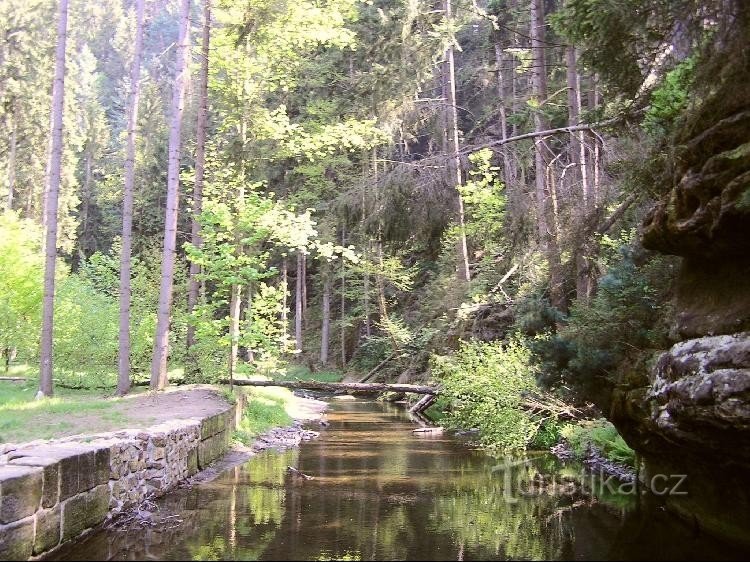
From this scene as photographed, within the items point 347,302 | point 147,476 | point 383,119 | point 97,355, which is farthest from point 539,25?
point 347,302

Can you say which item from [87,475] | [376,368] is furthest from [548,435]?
[376,368]

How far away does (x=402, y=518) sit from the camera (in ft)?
26.2

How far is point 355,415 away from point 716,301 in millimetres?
14388

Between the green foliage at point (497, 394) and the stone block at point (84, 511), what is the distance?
805cm

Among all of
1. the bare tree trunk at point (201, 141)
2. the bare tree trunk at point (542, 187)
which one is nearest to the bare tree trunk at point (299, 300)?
the bare tree trunk at point (201, 141)

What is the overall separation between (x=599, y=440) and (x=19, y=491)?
954 centimetres

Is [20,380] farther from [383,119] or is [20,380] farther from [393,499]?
[393,499]

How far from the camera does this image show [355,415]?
20359mm

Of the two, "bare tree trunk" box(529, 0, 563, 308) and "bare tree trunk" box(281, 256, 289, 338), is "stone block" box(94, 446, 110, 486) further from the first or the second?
"bare tree trunk" box(529, 0, 563, 308)

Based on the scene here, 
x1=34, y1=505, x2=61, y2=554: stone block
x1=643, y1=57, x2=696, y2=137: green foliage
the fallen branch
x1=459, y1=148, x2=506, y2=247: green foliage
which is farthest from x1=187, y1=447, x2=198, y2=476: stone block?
x1=459, y1=148, x2=506, y2=247: green foliage

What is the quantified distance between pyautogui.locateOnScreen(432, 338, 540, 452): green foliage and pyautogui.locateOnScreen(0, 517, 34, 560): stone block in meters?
9.11

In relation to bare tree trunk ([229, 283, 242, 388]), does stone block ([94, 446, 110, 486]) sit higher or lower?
lower

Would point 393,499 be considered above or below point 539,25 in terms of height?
below

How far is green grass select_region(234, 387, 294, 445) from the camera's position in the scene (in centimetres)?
1434
